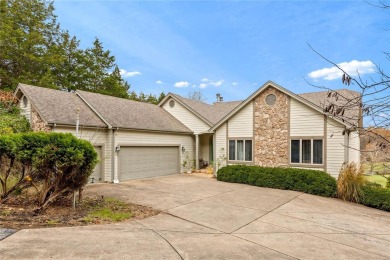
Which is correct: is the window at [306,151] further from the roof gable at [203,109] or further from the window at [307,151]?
the roof gable at [203,109]

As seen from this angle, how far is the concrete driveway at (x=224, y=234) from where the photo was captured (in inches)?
186

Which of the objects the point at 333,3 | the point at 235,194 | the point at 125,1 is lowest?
the point at 235,194

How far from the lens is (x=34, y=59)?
74.0 ft

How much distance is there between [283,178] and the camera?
41.6 ft

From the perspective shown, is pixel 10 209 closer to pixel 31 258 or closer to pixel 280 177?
pixel 31 258

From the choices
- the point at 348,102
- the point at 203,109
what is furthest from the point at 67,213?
the point at 203,109

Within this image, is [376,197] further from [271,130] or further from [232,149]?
[232,149]

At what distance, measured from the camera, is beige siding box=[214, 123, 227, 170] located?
1616cm

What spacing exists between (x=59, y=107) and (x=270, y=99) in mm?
11614

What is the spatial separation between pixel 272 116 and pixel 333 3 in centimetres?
925

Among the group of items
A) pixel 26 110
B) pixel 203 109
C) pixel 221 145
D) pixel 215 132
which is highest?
pixel 203 109

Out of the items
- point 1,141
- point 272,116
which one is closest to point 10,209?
point 1,141

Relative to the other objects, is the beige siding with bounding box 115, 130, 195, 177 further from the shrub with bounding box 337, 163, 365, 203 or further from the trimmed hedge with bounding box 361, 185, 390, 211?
the trimmed hedge with bounding box 361, 185, 390, 211

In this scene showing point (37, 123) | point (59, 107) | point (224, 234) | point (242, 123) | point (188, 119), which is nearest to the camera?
point (224, 234)
